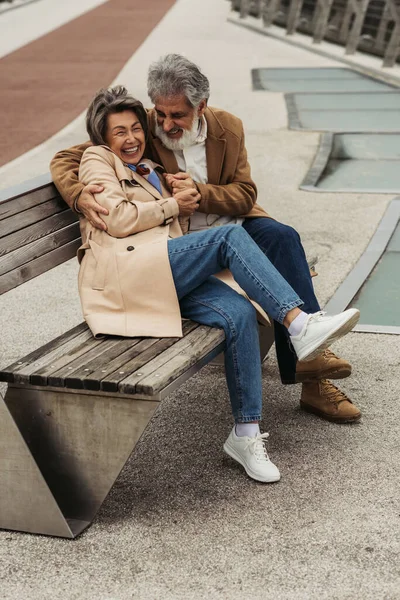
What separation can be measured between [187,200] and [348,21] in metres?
16.0

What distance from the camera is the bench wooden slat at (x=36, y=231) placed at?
362 cm

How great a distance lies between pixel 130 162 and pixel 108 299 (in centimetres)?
65

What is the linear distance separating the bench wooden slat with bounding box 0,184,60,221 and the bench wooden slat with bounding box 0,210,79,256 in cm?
8

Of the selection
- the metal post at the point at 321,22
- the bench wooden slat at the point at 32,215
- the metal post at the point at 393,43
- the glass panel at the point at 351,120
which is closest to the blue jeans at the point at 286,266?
the bench wooden slat at the point at 32,215

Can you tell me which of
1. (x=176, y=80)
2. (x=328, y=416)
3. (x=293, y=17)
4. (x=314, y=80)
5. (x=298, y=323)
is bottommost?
(x=293, y=17)

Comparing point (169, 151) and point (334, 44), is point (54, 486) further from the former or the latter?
point (334, 44)

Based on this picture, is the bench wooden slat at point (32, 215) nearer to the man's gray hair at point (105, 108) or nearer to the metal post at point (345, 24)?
the man's gray hair at point (105, 108)

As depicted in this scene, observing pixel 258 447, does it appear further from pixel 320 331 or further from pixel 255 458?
pixel 320 331

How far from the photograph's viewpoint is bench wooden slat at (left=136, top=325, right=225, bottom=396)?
3.06 meters

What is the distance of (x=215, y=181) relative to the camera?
4.14 metres

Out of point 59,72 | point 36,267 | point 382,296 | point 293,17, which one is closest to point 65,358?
point 36,267

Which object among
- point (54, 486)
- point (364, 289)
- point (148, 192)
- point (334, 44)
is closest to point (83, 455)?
point (54, 486)

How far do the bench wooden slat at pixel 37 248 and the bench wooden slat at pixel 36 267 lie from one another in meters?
0.02

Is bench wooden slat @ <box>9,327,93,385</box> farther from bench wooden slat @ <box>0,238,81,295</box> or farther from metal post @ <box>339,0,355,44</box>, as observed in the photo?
metal post @ <box>339,0,355,44</box>
